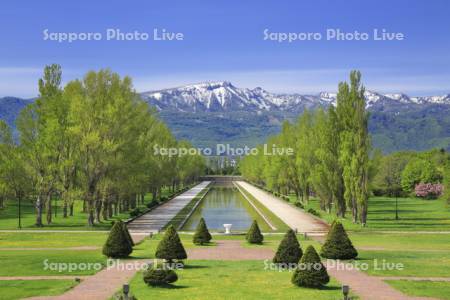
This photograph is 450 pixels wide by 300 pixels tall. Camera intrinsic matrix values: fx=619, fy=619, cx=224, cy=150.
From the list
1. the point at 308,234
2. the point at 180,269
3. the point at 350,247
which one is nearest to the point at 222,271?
the point at 180,269

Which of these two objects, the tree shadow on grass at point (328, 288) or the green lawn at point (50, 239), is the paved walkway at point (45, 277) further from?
the green lawn at point (50, 239)

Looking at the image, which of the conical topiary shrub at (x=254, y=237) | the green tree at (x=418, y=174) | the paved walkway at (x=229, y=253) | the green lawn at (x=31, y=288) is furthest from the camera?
the green tree at (x=418, y=174)

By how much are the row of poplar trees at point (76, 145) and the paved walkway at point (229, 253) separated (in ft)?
57.9

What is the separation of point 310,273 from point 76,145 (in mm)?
36164

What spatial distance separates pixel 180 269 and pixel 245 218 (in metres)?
36.3

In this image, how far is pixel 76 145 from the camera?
5856 cm

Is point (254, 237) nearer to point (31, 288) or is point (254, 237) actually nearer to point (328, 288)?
point (328, 288)

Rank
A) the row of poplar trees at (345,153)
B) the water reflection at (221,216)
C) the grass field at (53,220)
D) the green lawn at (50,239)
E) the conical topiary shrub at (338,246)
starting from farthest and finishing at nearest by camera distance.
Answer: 1. the water reflection at (221,216)
2. the row of poplar trees at (345,153)
3. the grass field at (53,220)
4. the green lawn at (50,239)
5. the conical topiary shrub at (338,246)

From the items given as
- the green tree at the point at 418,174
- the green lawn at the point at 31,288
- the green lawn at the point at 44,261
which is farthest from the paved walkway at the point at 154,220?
the green tree at the point at 418,174

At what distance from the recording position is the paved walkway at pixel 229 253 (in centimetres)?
3784

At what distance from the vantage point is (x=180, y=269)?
33219 millimetres

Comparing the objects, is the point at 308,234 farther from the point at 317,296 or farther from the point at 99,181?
the point at 317,296

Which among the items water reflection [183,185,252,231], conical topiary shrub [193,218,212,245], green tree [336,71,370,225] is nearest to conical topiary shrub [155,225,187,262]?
conical topiary shrub [193,218,212,245]

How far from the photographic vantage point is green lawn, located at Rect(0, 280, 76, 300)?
26.1 m
